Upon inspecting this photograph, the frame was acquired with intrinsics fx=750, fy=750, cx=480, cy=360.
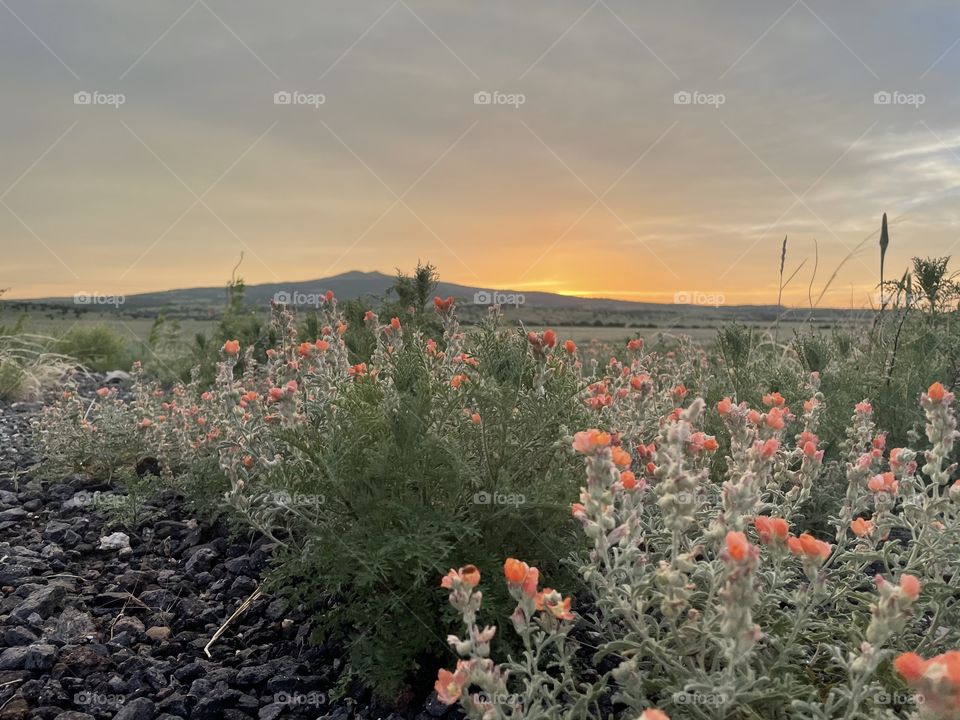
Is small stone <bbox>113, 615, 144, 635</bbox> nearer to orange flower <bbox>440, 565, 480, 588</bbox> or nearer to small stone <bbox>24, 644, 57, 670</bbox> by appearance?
small stone <bbox>24, 644, 57, 670</bbox>

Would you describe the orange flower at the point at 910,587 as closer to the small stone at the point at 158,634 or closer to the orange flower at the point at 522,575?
the orange flower at the point at 522,575

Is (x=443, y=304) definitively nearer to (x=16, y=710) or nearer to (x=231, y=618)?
(x=231, y=618)

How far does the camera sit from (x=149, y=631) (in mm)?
3729

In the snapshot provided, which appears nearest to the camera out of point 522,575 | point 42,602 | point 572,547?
point 522,575

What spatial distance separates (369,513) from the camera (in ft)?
9.65

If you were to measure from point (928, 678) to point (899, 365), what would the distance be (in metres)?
6.05

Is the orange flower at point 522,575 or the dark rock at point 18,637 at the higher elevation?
the orange flower at point 522,575

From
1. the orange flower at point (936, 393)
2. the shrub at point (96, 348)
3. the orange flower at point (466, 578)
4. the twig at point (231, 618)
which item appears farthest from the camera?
the shrub at point (96, 348)

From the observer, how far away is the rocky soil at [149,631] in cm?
314

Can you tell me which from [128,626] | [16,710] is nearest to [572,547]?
[128,626]

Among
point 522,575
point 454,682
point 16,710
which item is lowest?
point 16,710

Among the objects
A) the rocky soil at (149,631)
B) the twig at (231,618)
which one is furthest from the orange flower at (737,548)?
the twig at (231,618)

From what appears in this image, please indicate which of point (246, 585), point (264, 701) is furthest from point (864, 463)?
point (246, 585)

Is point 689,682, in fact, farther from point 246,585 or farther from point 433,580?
point 246,585
